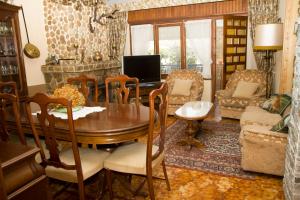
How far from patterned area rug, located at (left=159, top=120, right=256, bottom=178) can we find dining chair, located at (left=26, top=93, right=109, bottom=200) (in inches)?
49.3

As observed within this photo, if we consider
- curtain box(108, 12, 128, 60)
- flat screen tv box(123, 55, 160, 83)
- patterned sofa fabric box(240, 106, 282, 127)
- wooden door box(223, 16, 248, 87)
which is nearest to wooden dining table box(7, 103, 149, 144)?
patterned sofa fabric box(240, 106, 282, 127)

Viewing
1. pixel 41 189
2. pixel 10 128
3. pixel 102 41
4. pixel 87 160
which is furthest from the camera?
pixel 102 41

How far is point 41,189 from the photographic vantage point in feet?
4.02

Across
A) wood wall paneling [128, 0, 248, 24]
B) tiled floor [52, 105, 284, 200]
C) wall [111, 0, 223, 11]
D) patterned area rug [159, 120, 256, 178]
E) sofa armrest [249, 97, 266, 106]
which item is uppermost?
wall [111, 0, 223, 11]

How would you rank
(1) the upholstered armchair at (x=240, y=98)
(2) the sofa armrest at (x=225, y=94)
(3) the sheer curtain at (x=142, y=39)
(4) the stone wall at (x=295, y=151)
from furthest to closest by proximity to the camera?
(3) the sheer curtain at (x=142, y=39)
(2) the sofa armrest at (x=225, y=94)
(1) the upholstered armchair at (x=240, y=98)
(4) the stone wall at (x=295, y=151)

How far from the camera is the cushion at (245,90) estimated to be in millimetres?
4663

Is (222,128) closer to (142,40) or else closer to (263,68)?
(263,68)

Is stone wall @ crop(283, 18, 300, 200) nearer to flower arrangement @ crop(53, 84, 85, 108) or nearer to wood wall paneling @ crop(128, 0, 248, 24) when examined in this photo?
flower arrangement @ crop(53, 84, 85, 108)

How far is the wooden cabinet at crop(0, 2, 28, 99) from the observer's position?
3600 millimetres

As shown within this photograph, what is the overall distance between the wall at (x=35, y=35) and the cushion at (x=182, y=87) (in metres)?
2.62

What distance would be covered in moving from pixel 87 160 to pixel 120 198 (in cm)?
54

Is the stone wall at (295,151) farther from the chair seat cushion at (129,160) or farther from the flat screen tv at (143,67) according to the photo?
the flat screen tv at (143,67)

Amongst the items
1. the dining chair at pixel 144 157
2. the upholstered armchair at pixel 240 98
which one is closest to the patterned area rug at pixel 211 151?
the upholstered armchair at pixel 240 98

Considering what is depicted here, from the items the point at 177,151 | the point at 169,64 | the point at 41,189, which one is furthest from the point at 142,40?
the point at 41,189
